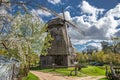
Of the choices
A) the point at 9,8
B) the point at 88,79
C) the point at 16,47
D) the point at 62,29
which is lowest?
the point at 88,79

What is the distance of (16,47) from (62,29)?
55.4 meters

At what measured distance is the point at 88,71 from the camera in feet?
182

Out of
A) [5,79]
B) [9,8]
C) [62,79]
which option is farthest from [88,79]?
[5,79]

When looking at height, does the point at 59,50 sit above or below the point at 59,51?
above

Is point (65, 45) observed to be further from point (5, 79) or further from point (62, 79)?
point (5, 79)

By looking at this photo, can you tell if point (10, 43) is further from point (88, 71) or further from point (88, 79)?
point (88, 71)

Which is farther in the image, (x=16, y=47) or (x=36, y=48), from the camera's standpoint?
(x=36, y=48)

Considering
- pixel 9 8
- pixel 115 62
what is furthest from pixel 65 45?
pixel 9 8

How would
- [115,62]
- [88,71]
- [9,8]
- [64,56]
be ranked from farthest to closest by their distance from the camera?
[115,62] → [64,56] → [88,71] → [9,8]

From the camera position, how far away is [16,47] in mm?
10930

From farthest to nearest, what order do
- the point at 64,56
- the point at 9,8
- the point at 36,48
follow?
the point at 64,56 < the point at 36,48 < the point at 9,8

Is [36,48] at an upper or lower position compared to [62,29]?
lower

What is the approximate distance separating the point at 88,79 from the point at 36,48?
966 centimetres

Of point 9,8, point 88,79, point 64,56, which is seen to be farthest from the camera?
point 64,56
